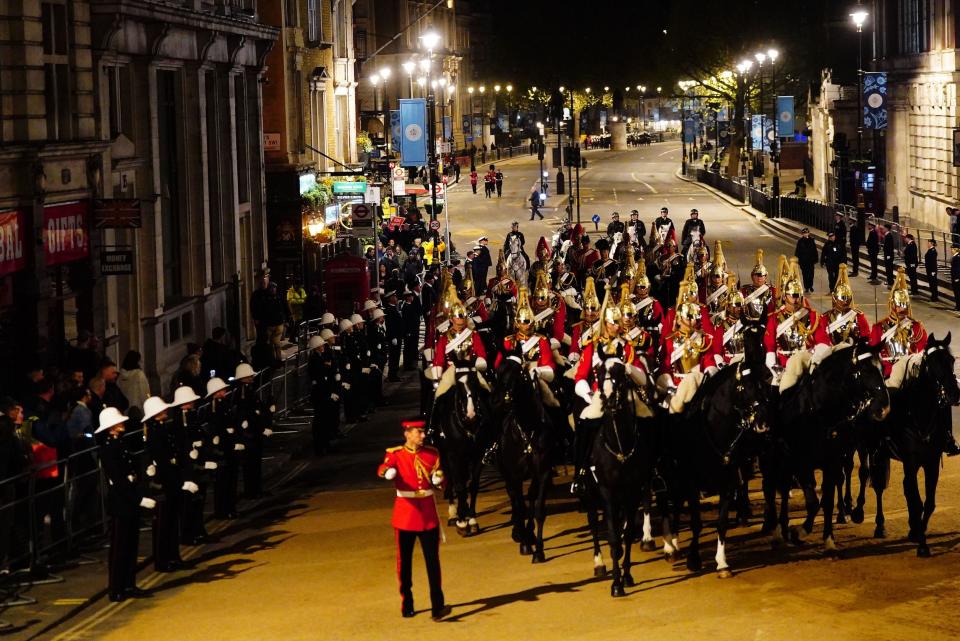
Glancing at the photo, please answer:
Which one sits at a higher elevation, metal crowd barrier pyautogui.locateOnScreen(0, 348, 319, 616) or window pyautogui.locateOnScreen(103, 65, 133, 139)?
window pyautogui.locateOnScreen(103, 65, 133, 139)

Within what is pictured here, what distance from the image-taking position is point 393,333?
115ft

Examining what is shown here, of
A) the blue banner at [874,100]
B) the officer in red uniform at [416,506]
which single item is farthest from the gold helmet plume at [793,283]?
the blue banner at [874,100]

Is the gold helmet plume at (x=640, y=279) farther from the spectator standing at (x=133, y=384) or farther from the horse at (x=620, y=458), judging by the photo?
the horse at (x=620, y=458)

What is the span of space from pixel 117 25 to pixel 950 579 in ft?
57.2

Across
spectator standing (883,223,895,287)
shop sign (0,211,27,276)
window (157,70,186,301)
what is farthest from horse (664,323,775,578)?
spectator standing (883,223,895,287)

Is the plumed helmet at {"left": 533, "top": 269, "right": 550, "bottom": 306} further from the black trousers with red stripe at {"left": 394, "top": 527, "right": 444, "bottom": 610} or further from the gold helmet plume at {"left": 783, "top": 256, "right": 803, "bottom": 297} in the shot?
the black trousers with red stripe at {"left": 394, "top": 527, "right": 444, "bottom": 610}

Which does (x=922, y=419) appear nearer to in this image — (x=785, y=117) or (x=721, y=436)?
(x=721, y=436)

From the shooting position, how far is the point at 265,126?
159ft

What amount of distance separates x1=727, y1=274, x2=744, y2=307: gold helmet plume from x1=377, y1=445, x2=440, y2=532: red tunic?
8987 millimetres

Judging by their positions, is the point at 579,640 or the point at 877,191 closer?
the point at 579,640

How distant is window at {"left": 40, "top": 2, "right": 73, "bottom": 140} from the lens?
27.0 metres

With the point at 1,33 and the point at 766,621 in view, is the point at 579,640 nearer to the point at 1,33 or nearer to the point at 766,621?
the point at 766,621

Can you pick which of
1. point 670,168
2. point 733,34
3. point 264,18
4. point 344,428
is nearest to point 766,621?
point 344,428

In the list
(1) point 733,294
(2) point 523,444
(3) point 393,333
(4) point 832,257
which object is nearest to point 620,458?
(2) point 523,444
